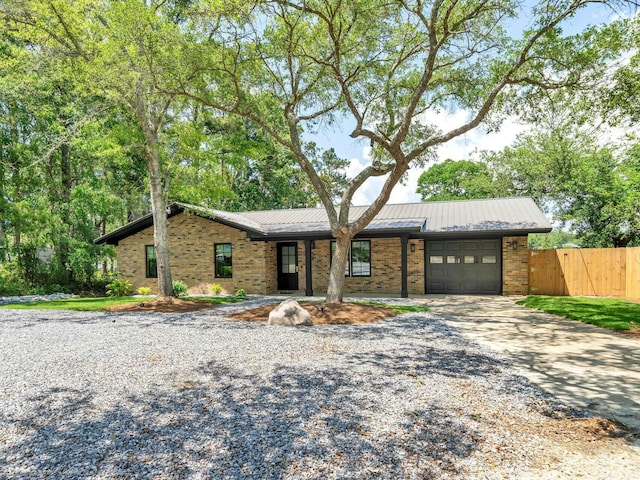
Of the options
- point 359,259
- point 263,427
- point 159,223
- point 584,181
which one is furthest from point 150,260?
point 584,181

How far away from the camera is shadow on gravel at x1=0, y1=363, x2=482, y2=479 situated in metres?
2.83

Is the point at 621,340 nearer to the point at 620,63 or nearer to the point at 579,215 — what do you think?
the point at 620,63

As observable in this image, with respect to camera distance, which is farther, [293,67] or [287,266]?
[287,266]

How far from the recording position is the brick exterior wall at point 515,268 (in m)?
13.5

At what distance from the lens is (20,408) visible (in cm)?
395

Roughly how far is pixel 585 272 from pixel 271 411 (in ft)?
45.8

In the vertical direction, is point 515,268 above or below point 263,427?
above

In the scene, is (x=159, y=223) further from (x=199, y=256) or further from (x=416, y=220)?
(x=416, y=220)

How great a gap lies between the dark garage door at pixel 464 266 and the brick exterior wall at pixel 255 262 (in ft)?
1.18

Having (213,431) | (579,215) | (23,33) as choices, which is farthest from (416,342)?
(579,215)

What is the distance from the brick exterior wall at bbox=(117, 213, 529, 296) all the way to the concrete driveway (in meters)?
3.98

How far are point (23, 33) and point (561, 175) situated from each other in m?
25.8

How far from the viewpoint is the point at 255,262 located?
1545 cm

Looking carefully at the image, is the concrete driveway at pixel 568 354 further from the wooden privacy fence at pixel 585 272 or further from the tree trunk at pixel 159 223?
the tree trunk at pixel 159 223
